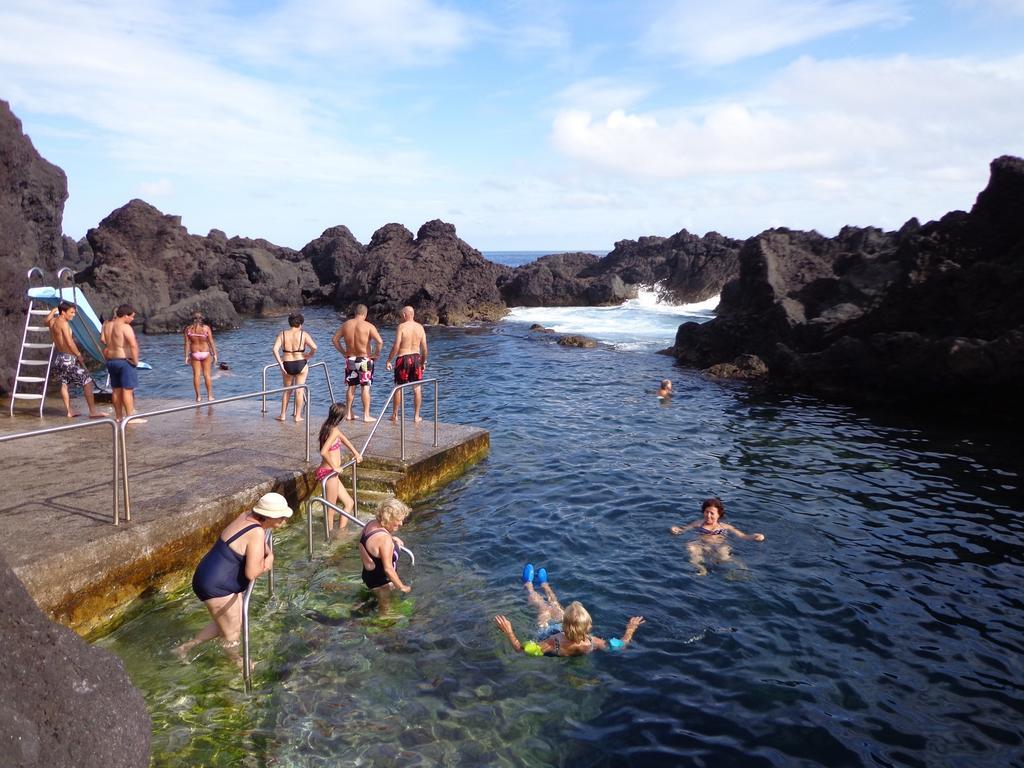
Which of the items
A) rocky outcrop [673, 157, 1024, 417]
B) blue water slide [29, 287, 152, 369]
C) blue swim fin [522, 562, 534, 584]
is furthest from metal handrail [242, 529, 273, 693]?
rocky outcrop [673, 157, 1024, 417]

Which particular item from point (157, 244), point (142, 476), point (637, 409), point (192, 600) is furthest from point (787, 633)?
point (157, 244)

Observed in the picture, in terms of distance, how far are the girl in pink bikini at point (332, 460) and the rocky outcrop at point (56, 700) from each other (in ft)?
15.1

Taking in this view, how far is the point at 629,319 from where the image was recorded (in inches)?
1807

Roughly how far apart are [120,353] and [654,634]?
9.10 metres

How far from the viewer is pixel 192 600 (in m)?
7.70

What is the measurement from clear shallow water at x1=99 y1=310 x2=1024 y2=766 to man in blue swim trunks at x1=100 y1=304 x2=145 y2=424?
4.22 metres

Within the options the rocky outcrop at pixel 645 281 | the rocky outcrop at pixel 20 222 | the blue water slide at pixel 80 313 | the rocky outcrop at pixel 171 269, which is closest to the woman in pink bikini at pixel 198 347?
the blue water slide at pixel 80 313

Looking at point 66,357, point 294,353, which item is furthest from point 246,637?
point 66,357

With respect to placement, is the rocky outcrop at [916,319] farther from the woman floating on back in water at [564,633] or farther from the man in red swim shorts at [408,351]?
the woman floating on back in water at [564,633]

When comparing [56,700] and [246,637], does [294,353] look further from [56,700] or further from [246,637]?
[56,700]

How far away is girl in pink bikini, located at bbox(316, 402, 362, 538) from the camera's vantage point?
365 inches

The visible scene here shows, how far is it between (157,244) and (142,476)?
44574mm

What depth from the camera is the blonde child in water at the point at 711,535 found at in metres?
9.66

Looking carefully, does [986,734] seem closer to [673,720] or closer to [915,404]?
[673,720]
